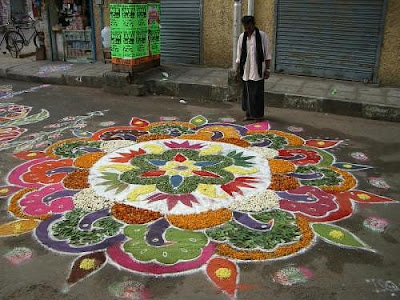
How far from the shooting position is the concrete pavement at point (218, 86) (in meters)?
7.42

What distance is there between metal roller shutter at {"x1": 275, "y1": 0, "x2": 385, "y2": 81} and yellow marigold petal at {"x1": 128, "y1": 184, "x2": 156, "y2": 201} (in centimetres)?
557

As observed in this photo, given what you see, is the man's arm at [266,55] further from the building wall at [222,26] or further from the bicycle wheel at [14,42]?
the bicycle wheel at [14,42]

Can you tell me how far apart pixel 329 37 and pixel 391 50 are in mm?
1179

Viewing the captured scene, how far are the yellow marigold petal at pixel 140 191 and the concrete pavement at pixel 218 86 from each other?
12.8 ft

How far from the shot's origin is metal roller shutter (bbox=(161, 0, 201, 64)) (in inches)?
387

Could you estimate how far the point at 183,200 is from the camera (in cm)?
441

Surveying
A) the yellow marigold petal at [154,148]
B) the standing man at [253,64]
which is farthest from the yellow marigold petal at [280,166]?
the standing man at [253,64]

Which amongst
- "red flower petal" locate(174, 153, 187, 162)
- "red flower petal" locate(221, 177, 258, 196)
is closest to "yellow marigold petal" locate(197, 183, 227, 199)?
"red flower petal" locate(221, 177, 258, 196)

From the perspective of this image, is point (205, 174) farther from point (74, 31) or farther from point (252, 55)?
point (74, 31)

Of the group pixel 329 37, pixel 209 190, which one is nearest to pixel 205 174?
pixel 209 190

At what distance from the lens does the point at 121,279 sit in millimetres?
3279

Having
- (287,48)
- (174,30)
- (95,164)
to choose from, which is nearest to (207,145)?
(95,164)

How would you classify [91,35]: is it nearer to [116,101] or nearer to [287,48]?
[116,101]

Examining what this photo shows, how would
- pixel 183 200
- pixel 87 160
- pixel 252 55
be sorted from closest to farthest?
pixel 183 200 → pixel 87 160 → pixel 252 55
